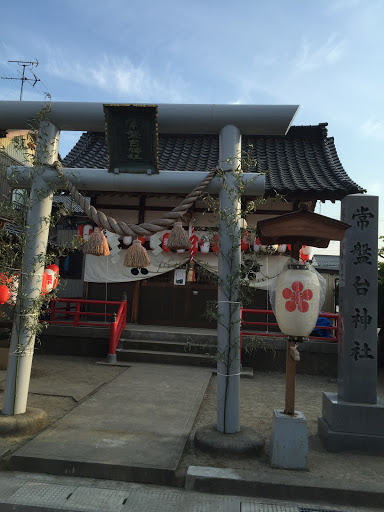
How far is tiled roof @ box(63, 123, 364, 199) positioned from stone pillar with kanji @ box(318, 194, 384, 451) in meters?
5.18

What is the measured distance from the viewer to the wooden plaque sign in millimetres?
5363

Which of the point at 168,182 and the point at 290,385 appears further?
the point at 168,182

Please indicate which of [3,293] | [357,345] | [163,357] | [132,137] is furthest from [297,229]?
[163,357]

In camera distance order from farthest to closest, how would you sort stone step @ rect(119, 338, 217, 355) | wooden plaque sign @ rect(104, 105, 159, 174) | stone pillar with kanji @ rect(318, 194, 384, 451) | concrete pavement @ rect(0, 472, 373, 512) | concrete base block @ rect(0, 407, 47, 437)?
stone step @ rect(119, 338, 217, 355), wooden plaque sign @ rect(104, 105, 159, 174), stone pillar with kanji @ rect(318, 194, 384, 451), concrete base block @ rect(0, 407, 47, 437), concrete pavement @ rect(0, 472, 373, 512)

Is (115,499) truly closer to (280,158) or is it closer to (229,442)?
(229,442)

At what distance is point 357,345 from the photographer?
5.20m

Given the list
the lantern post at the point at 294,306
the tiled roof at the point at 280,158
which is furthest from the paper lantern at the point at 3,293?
the tiled roof at the point at 280,158

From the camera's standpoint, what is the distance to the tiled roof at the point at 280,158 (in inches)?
418

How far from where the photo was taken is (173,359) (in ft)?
31.3

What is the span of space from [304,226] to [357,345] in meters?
1.92

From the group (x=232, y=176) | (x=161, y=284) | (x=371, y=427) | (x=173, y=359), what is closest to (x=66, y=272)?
(x=161, y=284)

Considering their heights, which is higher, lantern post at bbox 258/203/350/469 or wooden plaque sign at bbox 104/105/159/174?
wooden plaque sign at bbox 104/105/159/174

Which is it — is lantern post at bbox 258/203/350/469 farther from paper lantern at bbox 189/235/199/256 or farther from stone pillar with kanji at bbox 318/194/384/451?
paper lantern at bbox 189/235/199/256

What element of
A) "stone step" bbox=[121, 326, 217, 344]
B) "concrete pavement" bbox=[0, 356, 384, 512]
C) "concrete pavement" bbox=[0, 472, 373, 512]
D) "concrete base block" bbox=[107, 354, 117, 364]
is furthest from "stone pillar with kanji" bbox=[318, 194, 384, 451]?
"concrete base block" bbox=[107, 354, 117, 364]
